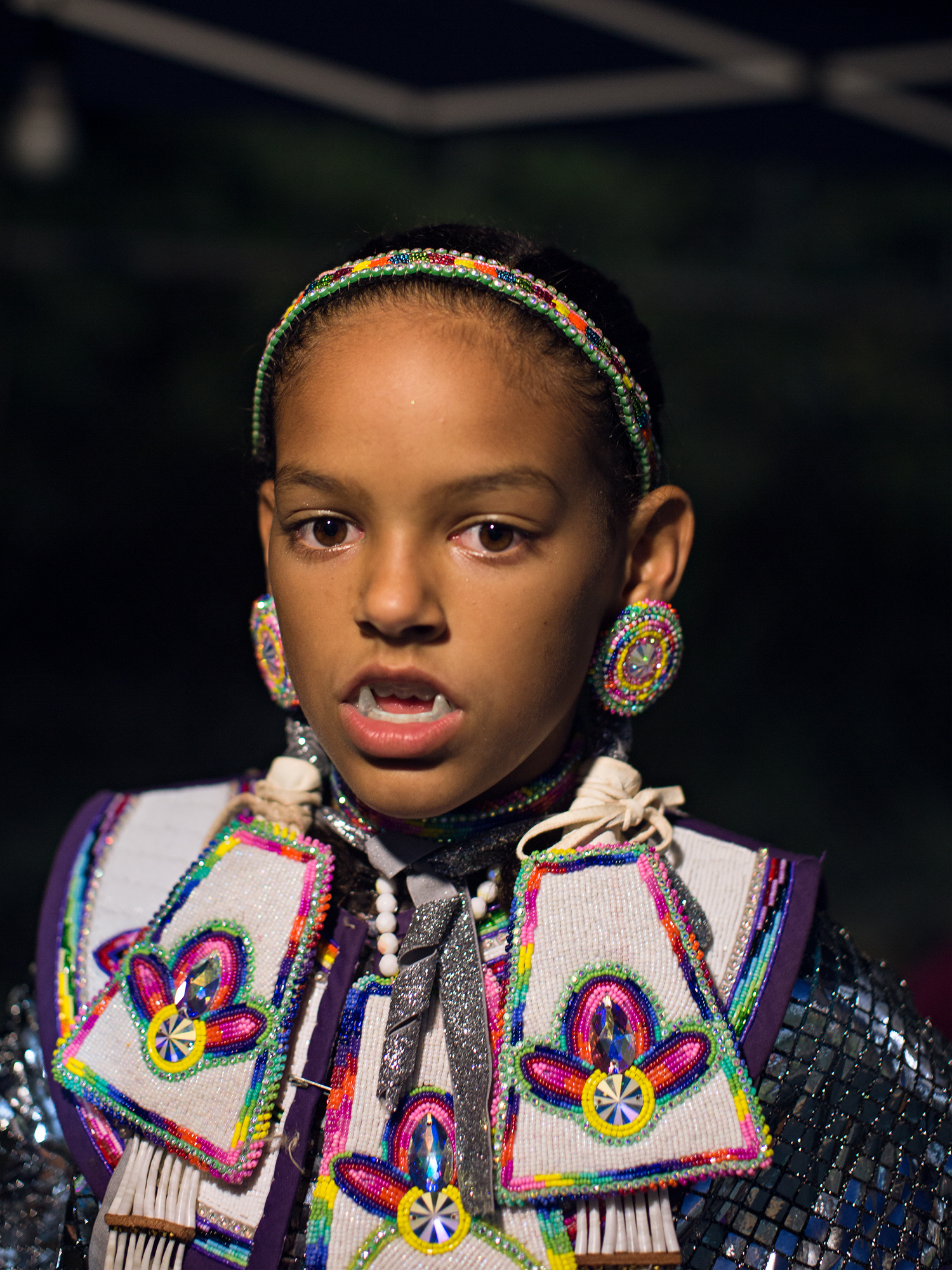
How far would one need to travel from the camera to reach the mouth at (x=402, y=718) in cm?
117

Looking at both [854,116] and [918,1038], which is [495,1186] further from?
[854,116]

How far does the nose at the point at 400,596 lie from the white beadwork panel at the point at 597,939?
1.16ft

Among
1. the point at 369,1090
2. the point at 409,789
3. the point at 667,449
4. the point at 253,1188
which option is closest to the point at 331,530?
the point at 409,789

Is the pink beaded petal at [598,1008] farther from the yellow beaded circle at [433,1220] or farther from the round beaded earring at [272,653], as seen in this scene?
the round beaded earring at [272,653]

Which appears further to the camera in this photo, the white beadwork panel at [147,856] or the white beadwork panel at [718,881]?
the white beadwork panel at [147,856]

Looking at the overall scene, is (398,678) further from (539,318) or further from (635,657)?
(539,318)

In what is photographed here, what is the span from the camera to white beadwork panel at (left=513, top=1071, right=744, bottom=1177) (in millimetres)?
1163

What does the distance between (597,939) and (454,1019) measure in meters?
0.18

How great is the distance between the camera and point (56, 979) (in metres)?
1.43

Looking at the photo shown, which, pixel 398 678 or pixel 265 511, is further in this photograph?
pixel 265 511

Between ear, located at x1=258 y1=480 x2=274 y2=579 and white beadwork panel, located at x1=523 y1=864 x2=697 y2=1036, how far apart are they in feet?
1.76

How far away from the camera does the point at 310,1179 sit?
1242mm

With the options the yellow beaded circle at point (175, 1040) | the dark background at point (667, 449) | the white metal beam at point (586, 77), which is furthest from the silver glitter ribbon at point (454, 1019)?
the dark background at point (667, 449)

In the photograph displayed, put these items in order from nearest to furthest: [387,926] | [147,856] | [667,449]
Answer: [387,926], [147,856], [667,449]
